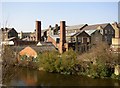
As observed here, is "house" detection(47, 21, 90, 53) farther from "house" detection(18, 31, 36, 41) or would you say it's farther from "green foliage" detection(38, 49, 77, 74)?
"house" detection(18, 31, 36, 41)

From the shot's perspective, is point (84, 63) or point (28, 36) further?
point (28, 36)

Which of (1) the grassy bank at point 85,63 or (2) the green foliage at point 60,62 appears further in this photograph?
(2) the green foliage at point 60,62

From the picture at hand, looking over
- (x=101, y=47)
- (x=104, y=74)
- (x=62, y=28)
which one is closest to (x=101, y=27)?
(x=62, y=28)

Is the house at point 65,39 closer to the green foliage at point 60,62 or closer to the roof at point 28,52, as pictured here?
the roof at point 28,52

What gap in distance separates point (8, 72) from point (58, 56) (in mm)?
10295

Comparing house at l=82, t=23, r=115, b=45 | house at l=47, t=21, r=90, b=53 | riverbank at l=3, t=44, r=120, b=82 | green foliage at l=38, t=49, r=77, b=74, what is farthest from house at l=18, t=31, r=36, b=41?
riverbank at l=3, t=44, r=120, b=82

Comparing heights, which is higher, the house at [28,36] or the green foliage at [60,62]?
the house at [28,36]

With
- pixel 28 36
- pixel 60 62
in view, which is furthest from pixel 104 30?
pixel 28 36

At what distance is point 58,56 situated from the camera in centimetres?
1484

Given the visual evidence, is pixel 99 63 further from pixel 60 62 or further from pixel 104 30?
pixel 104 30

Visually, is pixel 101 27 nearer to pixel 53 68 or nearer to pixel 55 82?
pixel 53 68

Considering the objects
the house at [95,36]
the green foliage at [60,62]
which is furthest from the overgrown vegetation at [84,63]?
the house at [95,36]

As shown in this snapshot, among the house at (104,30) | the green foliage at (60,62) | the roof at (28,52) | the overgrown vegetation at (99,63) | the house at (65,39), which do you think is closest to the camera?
the overgrown vegetation at (99,63)

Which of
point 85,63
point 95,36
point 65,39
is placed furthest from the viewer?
point 95,36
